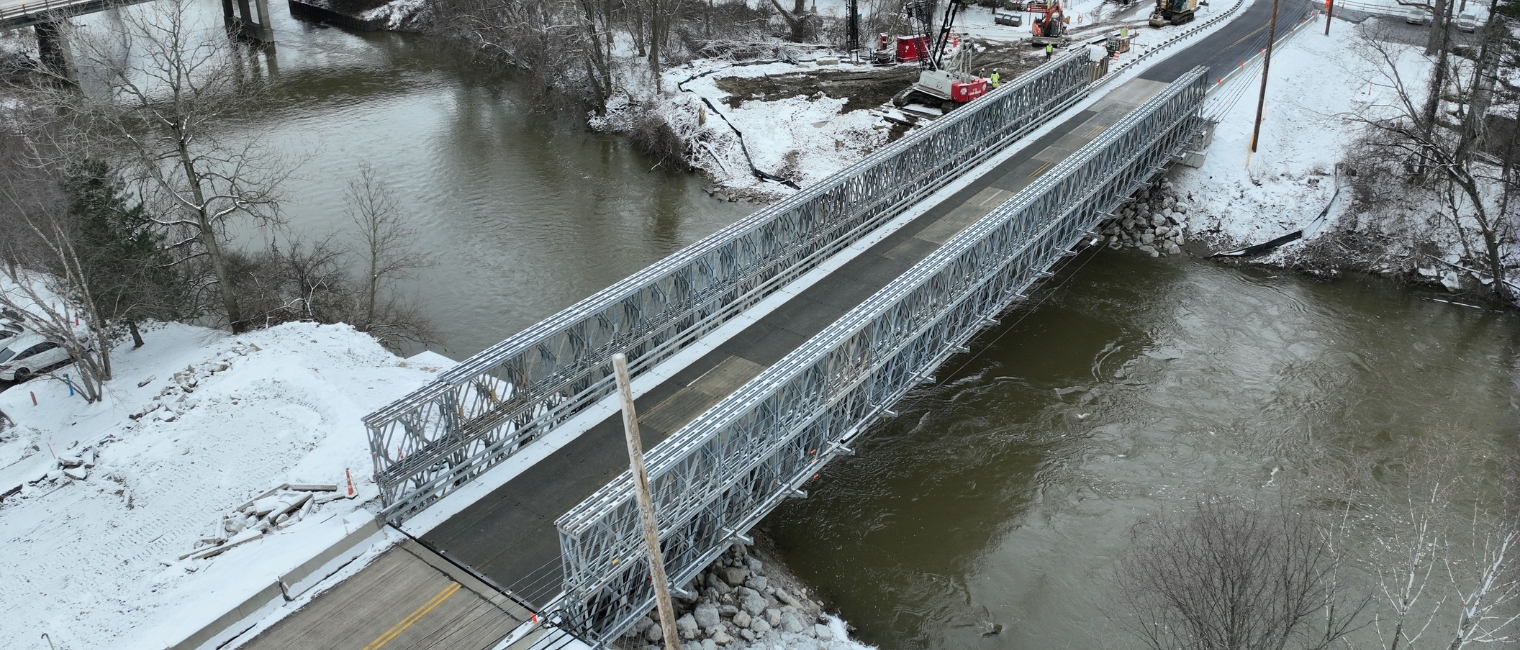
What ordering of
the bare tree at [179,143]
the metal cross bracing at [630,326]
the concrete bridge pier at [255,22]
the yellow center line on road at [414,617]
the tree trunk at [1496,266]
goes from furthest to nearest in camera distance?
the concrete bridge pier at [255,22], the tree trunk at [1496,266], the bare tree at [179,143], the metal cross bracing at [630,326], the yellow center line on road at [414,617]

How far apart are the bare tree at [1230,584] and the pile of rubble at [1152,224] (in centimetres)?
1790

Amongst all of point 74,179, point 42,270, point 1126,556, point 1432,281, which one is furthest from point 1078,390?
point 42,270

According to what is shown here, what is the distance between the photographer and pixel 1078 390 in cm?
3222

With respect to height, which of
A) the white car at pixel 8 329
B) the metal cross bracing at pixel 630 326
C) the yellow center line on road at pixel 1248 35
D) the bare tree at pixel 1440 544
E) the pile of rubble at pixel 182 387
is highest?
the yellow center line on road at pixel 1248 35

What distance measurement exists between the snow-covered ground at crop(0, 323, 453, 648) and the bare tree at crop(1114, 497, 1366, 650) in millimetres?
17114

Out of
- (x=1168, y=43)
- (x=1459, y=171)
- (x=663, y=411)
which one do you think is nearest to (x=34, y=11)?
(x=663, y=411)

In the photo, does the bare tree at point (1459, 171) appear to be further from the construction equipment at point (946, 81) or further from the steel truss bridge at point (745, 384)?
the construction equipment at point (946, 81)

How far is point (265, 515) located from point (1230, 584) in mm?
20520

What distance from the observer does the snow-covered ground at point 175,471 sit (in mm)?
20062

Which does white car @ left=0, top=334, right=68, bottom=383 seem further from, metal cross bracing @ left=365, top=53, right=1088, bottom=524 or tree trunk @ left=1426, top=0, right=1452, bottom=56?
tree trunk @ left=1426, top=0, right=1452, bottom=56

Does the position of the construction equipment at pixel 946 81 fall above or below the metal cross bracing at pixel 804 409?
above

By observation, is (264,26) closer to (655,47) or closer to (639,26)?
(639,26)

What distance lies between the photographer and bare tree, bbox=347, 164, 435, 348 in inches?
1330

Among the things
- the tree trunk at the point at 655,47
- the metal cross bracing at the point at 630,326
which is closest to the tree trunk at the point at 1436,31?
the metal cross bracing at the point at 630,326
